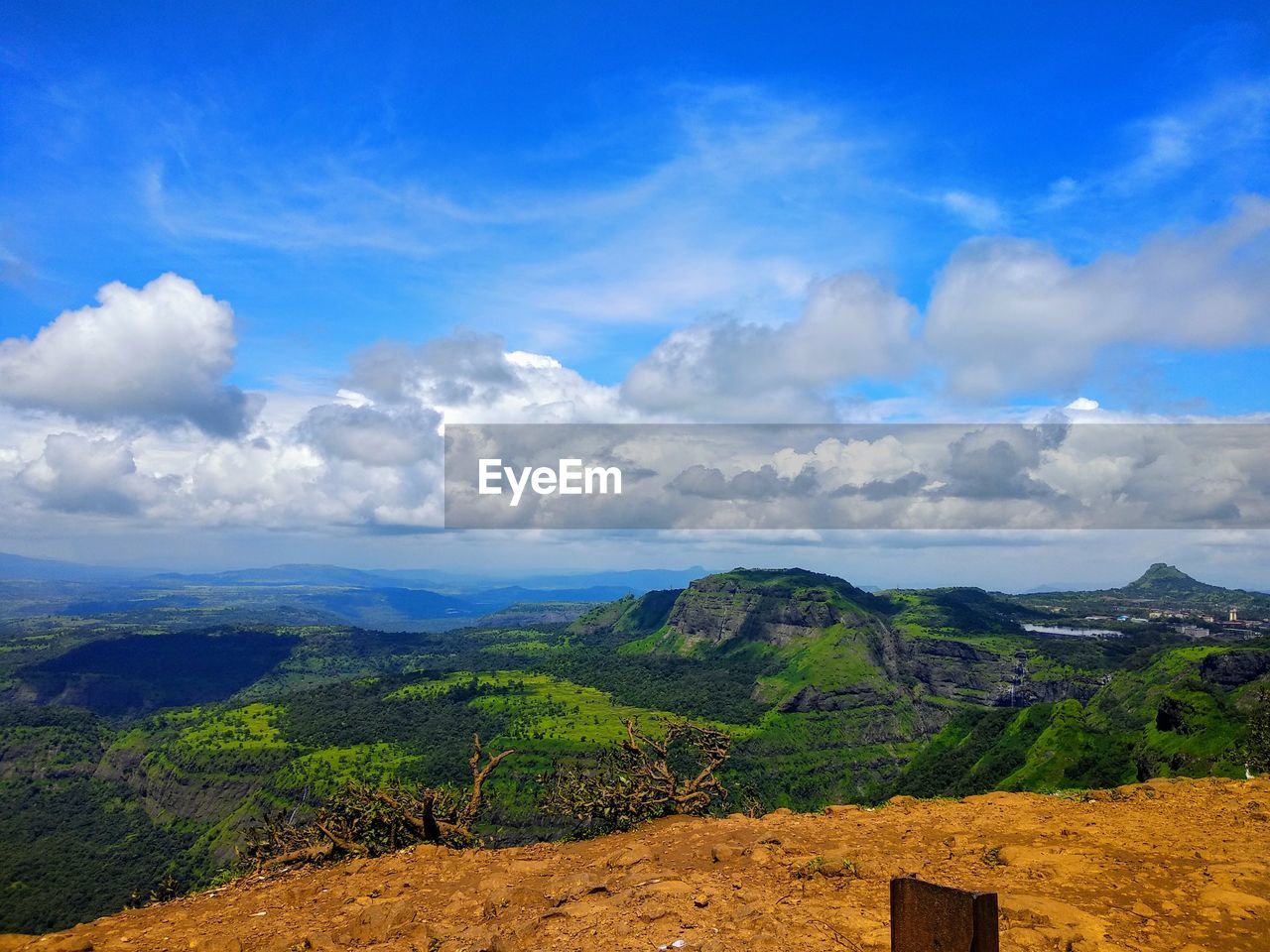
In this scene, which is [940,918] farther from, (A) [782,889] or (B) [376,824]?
(B) [376,824]

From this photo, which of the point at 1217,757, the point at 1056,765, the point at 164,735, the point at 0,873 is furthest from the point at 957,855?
the point at 164,735

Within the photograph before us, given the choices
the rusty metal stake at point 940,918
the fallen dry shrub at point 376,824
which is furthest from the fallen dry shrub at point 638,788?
the rusty metal stake at point 940,918

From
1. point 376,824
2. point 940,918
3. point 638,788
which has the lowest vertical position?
point 376,824

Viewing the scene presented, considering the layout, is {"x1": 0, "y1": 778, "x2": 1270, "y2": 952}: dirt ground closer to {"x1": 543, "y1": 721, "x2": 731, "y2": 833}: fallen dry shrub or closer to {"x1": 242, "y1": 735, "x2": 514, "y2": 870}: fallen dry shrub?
{"x1": 242, "y1": 735, "x2": 514, "y2": 870}: fallen dry shrub

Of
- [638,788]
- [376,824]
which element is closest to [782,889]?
[638,788]

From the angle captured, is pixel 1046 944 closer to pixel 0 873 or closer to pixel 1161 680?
pixel 1161 680

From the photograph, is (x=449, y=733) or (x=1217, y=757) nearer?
(x=1217, y=757)
